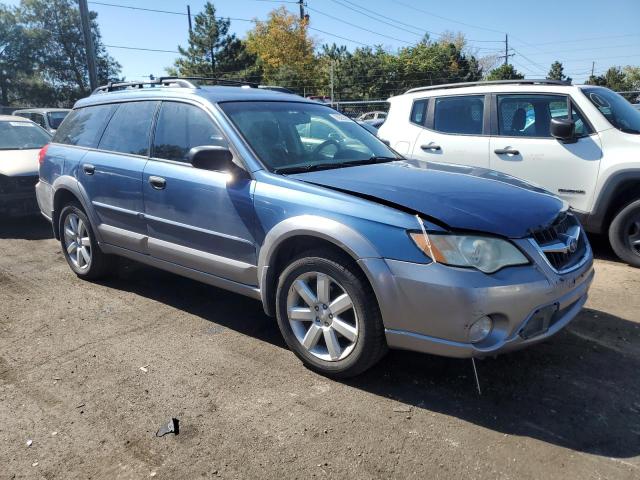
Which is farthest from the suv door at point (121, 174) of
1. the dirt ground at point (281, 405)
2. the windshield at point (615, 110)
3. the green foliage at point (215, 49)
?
the green foliage at point (215, 49)

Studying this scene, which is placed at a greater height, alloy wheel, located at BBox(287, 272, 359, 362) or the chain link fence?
the chain link fence

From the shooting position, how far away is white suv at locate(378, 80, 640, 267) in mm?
5387

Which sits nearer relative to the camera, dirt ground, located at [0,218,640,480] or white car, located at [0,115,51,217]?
dirt ground, located at [0,218,640,480]

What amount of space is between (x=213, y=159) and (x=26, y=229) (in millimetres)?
5694

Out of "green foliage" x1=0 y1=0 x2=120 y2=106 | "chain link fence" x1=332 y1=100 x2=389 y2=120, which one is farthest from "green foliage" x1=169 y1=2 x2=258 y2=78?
"chain link fence" x1=332 y1=100 x2=389 y2=120

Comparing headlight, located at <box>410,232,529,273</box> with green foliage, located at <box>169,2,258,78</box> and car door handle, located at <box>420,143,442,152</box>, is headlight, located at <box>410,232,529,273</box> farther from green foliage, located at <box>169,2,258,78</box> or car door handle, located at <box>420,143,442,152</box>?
green foliage, located at <box>169,2,258,78</box>

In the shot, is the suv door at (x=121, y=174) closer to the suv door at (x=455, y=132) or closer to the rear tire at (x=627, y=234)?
the suv door at (x=455, y=132)

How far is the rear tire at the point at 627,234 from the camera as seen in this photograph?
5332 mm

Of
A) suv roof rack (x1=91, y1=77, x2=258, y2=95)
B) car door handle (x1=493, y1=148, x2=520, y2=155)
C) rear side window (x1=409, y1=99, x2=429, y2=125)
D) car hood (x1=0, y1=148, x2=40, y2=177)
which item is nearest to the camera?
suv roof rack (x1=91, y1=77, x2=258, y2=95)

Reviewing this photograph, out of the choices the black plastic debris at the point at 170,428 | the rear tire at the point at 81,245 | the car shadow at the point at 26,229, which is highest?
the rear tire at the point at 81,245

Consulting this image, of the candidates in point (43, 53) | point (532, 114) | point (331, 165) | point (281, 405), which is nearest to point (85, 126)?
point (331, 165)

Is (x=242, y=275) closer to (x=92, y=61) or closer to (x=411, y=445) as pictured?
(x=411, y=445)

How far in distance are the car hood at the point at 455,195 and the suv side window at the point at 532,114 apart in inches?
93.9

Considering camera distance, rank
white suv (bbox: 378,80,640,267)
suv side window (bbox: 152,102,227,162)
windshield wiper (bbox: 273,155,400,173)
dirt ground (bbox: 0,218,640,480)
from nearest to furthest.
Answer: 1. dirt ground (bbox: 0,218,640,480)
2. windshield wiper (bbox: 273,155,400,173)
3. suv side window (bbox: 152,102,227,162)
4. white suv (bbox: 378,80,640,267)
